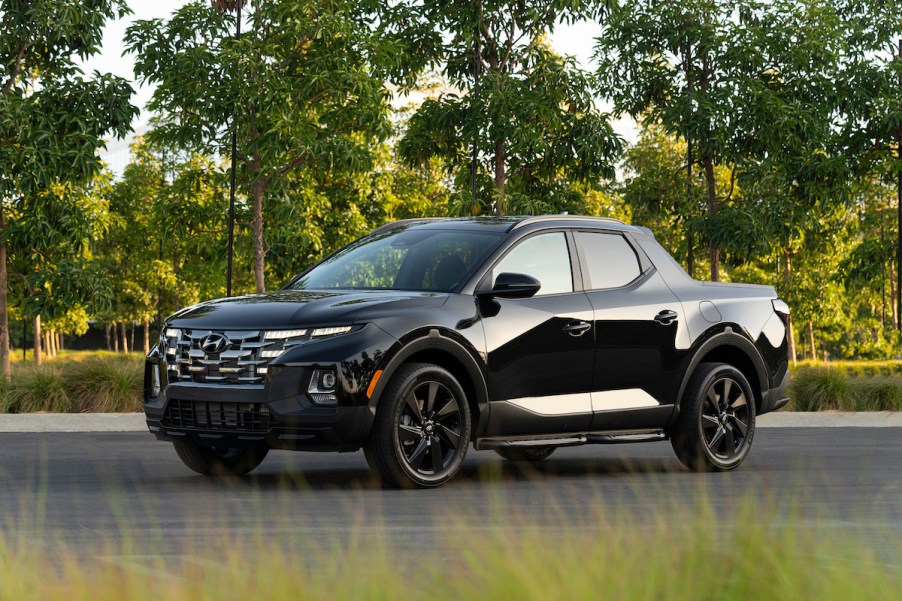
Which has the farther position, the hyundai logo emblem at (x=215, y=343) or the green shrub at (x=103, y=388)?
the green shrub at (x=103, y=388)

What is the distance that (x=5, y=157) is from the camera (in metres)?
19.8

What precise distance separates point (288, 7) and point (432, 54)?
311 centimetres

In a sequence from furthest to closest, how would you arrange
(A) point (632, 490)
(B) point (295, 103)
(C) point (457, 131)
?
(C) point (457, 131) → (B) point (295, 103) → (A) point (632, 490)

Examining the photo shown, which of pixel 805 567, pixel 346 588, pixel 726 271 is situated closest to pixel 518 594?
pixel 346 588

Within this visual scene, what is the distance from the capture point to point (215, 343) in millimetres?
9078

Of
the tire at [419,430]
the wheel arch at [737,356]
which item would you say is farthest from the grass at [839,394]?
the tire at [419,430]

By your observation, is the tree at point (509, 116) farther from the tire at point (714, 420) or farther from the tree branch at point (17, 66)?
the tire at point (714, 420)

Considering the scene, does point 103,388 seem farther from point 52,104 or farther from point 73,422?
point 52,104

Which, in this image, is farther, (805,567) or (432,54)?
→ (432,54)

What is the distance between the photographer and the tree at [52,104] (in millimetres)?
19828

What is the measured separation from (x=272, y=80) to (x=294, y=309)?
40.3 ft

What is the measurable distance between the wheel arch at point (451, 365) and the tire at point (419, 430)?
0.10 metres

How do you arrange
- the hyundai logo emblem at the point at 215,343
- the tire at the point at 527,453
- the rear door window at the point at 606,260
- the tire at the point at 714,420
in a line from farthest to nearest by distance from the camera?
1. the tire at the point at 527,453
2. the tire at the point at 714,420
3. the rear door window at the point at 606,260
4. the hyundai logo emblem at the point at 215,343

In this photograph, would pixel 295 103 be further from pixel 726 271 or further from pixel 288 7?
pixel 726 271
